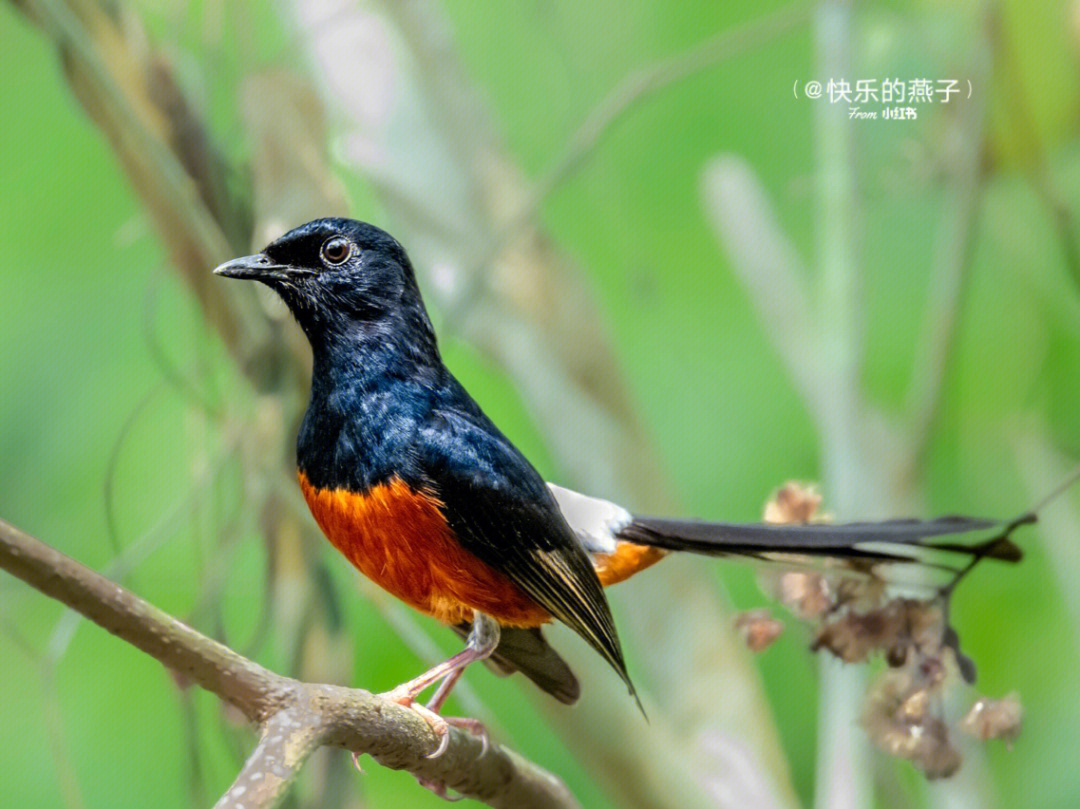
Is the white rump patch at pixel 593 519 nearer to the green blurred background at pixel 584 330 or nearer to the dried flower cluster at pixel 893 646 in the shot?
the dried flower cluster at pixel 893 646

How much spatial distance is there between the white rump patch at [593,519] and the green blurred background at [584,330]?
0.38 metres

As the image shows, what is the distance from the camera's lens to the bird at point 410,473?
94cm

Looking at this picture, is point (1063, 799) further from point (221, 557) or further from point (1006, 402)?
point (221, 557)

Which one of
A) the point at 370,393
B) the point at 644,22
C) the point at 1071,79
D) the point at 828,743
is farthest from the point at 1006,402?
the point at 370,393

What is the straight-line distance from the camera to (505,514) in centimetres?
97

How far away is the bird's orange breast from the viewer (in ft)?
3.05

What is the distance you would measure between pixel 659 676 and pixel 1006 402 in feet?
2.40

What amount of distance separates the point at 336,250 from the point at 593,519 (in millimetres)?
378

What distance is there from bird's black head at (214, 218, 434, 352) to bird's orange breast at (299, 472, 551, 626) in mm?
142

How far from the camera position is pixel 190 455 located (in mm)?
1586

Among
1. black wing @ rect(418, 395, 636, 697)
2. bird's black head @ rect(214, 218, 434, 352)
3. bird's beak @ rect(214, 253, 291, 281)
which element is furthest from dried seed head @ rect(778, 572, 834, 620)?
bird's beak @ rect(214, 253, 291, 281)

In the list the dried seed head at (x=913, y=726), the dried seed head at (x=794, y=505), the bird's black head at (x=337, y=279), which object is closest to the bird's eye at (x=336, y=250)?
the bird's black head at (x=337, y=279)

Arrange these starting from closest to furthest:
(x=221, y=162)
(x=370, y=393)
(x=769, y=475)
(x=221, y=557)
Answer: (x=370, y=393)
(x=221, y=162)
(x=221, y=557)
(x=769, y=475)

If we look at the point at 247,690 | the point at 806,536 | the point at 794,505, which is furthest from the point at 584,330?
the point at 247,690
